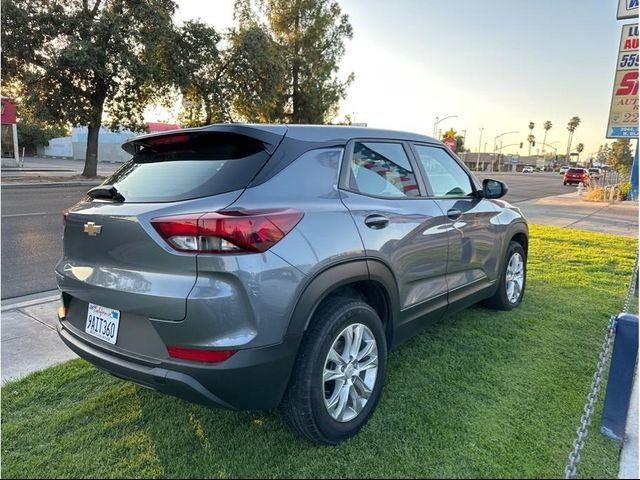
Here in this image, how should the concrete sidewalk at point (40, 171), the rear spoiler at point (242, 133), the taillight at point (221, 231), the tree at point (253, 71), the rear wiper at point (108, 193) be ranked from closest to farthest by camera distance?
the taillight at point (221, 231) < the rear spoiler at point (242, 133) < the rear wiper at point (108, 193) < the concrete sidewalk at point (40, 171) < the tree at point (253, 71)

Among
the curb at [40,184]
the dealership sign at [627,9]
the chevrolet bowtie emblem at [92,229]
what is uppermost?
the dealership sign at [627,9]

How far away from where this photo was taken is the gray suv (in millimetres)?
2109

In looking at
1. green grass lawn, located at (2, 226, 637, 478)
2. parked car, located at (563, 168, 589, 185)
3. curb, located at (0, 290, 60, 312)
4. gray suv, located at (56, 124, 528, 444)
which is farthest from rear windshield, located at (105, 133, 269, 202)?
parked car, located at (563, 168, 589, 185)

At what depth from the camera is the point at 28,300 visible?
4805 mm

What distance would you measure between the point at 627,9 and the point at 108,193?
274 inches

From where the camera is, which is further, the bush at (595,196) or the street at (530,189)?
the street at (530,189)

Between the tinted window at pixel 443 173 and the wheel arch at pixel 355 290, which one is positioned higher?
the tinted window at pixel 443 173

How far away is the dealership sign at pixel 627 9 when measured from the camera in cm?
603

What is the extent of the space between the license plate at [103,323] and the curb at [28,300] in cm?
260

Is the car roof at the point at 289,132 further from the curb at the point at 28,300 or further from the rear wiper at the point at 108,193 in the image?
the curb at the point at 28,300

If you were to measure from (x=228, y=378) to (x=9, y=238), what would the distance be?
24.1 ft

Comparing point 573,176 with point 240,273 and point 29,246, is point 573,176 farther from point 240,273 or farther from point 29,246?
point 240,273

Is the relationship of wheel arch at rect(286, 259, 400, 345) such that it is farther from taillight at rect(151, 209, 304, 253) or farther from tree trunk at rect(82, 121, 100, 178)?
tree trunk at rect(82, 121, 100, 178)

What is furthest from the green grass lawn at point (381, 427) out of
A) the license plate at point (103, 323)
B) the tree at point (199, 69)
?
the tree at point (199, 69)
